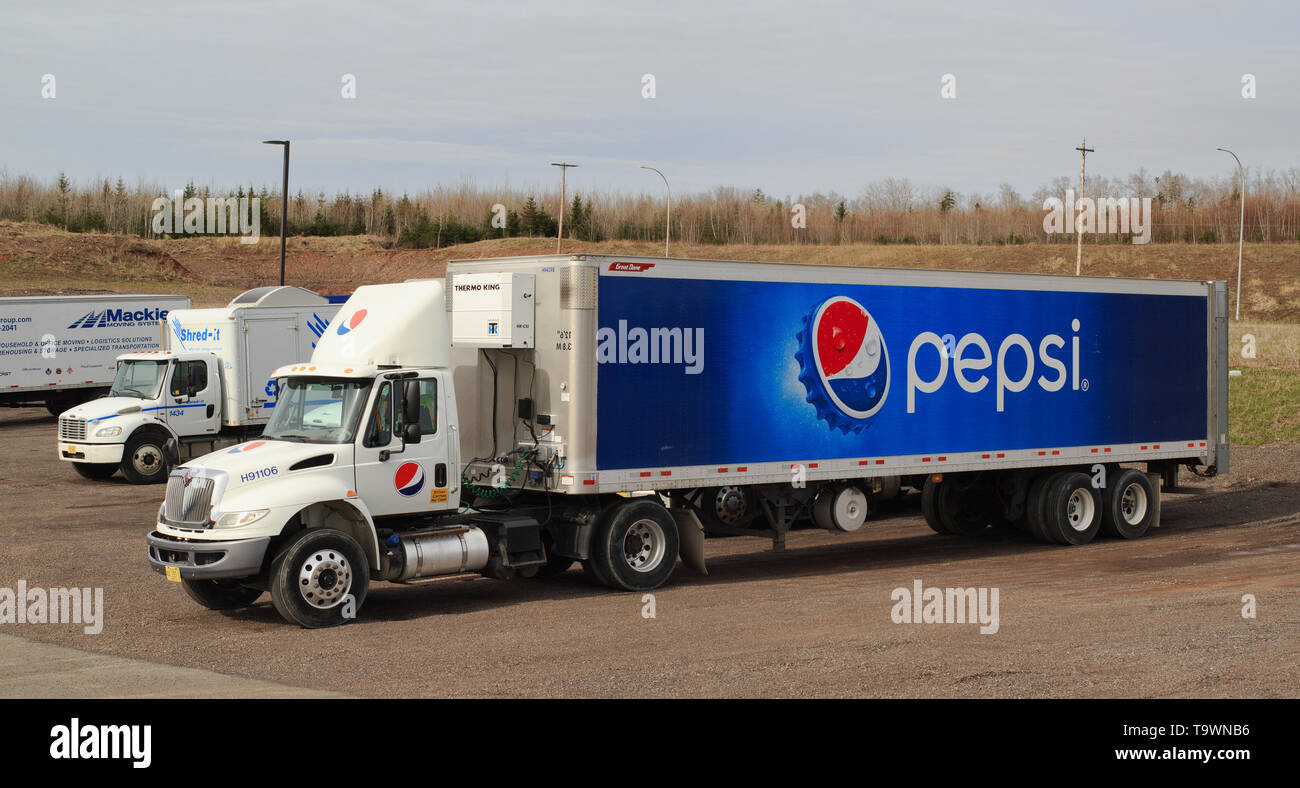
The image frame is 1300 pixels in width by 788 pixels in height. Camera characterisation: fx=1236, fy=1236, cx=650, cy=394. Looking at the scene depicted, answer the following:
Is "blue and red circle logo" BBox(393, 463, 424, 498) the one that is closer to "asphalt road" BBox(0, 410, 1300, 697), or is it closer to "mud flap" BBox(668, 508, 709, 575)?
"asphalt road" BBox(0, 410, 1300, 697)

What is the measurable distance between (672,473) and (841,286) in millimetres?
3345

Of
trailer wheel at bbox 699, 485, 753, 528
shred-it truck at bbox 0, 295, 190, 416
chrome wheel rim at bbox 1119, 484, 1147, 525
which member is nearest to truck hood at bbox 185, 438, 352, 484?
trailer wheel at bbox 699, 485, 753, 528

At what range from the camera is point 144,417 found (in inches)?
1001

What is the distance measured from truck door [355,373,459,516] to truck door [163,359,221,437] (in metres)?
14.6

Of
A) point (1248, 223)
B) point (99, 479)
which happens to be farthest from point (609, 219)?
point (99, 479)

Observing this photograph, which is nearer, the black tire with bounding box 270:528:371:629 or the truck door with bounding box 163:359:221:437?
the black tire with bounding box 270:528:371:629

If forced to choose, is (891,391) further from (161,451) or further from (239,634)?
(161,451)

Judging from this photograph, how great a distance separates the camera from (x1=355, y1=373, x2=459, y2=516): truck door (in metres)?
12.5

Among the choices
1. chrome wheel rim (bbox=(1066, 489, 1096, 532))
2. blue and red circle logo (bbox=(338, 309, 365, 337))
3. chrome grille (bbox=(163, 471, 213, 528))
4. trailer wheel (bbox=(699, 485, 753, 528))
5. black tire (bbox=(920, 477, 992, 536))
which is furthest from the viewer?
black tire (bbox=(920, 477, 992, 536))

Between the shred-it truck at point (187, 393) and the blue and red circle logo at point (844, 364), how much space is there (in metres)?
13.9

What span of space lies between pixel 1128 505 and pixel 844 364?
6.48 m

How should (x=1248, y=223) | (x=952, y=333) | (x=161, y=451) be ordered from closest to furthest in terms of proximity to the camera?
(x=952, y=333) → (x=161, y=451) → (x=1248, y=223)

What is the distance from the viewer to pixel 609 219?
285 feet

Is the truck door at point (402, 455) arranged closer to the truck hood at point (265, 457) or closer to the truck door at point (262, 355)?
the truck hood at point (265, 457)
